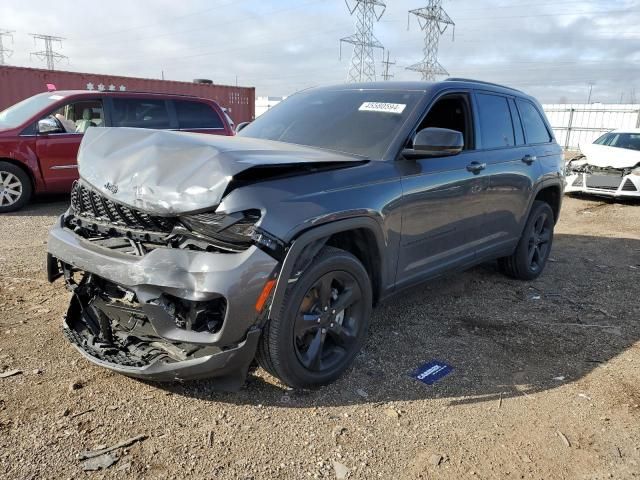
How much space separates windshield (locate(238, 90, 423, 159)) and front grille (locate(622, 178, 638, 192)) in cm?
865

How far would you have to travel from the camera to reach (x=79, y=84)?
50.9 feet

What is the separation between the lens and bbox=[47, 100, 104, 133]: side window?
8.19 meters

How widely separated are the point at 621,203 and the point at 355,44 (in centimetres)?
3565

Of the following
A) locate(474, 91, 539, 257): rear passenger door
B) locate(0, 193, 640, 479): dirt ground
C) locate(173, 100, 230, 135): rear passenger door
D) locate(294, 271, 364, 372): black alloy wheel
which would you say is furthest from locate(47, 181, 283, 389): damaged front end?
locate(173, 100, 230, 135): rear passenger door

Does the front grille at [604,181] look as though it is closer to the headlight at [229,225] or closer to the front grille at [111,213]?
the headlight at [229,225]

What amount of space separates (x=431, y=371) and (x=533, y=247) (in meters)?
2.67

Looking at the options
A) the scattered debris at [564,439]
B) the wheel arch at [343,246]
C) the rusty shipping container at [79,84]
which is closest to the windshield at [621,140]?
the wheel arch at [343,246]

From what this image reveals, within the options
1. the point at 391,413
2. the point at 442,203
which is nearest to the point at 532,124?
the point at 442,203

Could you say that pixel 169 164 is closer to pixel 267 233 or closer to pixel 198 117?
pixel 267 233

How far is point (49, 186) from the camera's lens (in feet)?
26.6

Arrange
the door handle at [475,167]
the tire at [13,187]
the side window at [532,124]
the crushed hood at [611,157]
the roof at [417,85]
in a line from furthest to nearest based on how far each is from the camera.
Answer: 1. the crushed hood at [611,157]
2. the tire at [13,187]
3. the side window at [532,124]
4. the door handle at [475,167]
5. the roof at [417,85]

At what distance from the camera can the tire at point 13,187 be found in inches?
303

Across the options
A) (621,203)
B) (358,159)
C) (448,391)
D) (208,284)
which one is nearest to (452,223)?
(358,159)

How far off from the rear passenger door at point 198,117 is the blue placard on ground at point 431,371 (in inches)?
282
